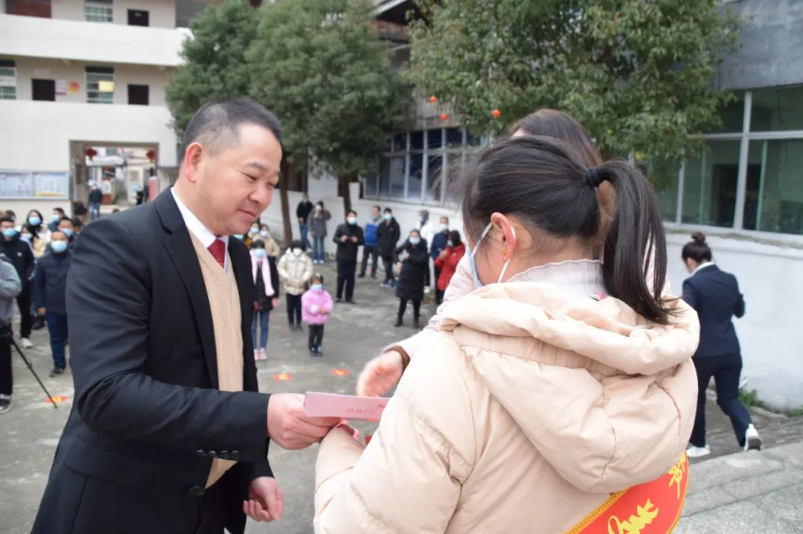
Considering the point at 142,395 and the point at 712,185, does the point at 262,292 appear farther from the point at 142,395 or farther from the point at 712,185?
the point at 142,395

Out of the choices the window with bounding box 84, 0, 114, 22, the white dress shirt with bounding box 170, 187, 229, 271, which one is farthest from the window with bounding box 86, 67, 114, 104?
the white dress shirt with bounding box 170, 187, 229, 271

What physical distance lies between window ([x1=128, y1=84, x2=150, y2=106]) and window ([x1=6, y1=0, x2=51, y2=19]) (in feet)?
11.2

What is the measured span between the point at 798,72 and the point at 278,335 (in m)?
7.22

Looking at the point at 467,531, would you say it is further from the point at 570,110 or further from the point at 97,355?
the point at 570,110

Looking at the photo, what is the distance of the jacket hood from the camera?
1.01m

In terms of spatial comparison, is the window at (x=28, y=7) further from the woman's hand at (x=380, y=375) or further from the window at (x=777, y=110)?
the woman's hand at (x=380, y=375)

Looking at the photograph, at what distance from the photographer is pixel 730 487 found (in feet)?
12.2

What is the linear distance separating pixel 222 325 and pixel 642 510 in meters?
1.16

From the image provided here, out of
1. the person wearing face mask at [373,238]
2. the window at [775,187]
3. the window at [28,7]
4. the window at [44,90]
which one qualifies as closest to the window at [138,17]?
the window at [28,7]

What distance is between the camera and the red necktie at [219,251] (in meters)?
1.88

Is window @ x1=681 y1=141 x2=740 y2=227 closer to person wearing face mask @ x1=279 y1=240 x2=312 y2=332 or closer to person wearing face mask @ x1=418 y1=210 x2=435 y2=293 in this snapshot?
person wearing face mask @ x1=418 y1=210 x2=435 y2=293

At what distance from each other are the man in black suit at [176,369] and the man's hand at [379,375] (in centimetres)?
19

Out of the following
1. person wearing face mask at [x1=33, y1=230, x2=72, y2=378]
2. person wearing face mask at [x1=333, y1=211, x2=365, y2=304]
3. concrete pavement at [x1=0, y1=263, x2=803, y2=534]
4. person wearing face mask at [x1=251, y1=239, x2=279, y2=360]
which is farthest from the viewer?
person wearing face mask at [x1=333, y1=211, x2=365, y2=304]

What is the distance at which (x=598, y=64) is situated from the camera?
694cm
